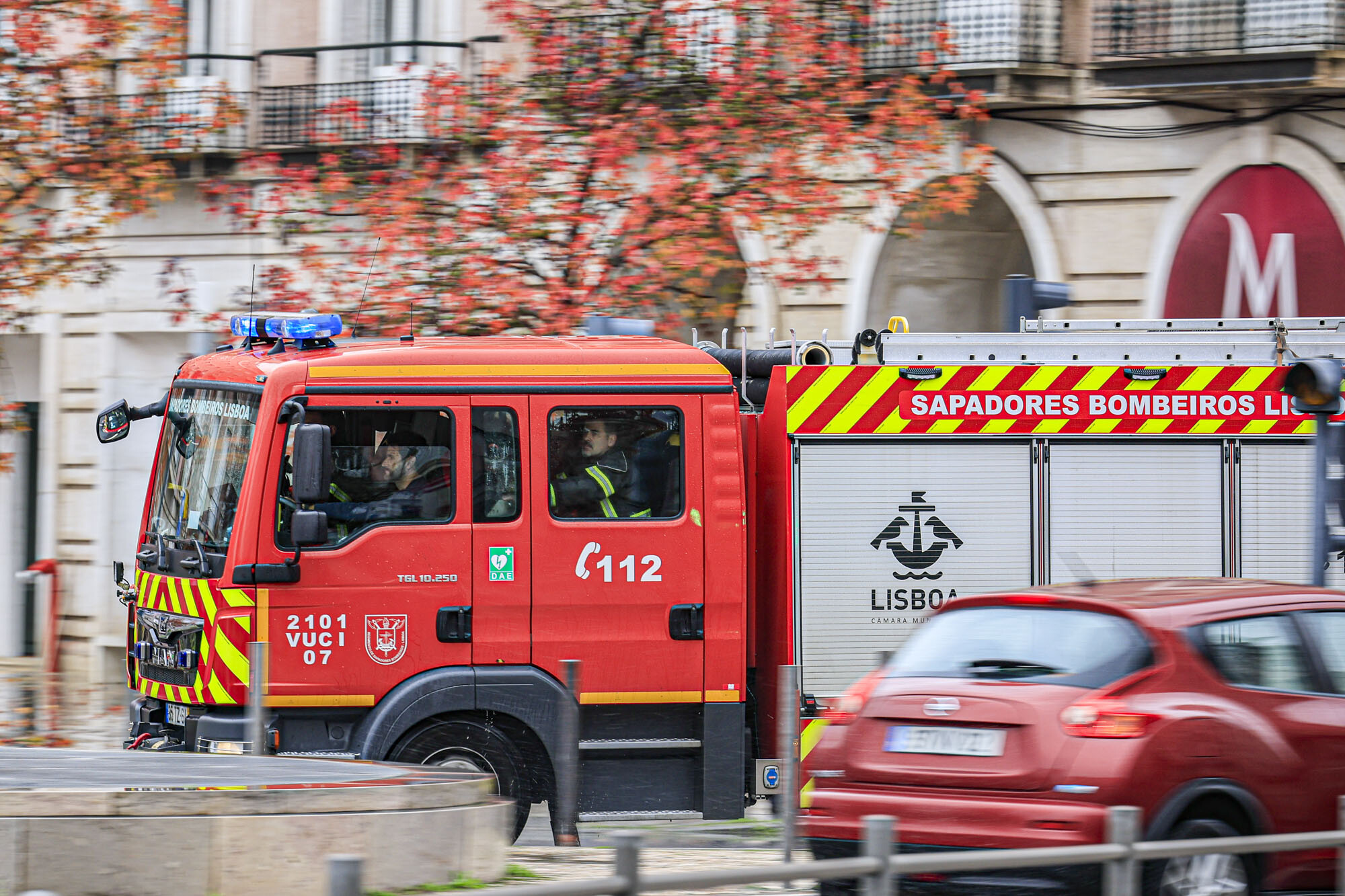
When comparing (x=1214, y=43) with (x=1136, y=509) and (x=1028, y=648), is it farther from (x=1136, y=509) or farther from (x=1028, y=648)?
(x=1028, y=648)

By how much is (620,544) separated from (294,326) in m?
2.11

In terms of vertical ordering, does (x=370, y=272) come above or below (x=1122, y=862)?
above

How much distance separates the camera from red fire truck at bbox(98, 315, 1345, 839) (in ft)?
28.5

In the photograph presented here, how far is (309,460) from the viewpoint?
8.47m

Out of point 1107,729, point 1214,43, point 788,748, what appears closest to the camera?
point 1107,729

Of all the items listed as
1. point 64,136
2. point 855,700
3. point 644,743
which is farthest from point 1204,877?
point 64,136

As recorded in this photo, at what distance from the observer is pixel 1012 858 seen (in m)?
4.69

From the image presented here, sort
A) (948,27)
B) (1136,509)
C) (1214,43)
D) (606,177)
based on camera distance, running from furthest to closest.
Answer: (948,27), (1214,43), (606,177), (1136,509)

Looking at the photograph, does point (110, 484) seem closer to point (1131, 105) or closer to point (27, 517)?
point (27, 517)

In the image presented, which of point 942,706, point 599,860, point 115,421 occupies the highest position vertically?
point 115,421

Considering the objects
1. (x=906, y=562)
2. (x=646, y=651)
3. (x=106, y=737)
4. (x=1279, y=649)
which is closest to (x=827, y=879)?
(x=1279, y=649)

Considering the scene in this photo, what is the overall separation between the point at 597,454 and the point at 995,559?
233 centimetres

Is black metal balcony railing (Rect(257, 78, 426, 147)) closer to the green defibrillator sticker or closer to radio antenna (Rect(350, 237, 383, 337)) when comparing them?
radio antenna (Rect(350, 237, 383, 337))

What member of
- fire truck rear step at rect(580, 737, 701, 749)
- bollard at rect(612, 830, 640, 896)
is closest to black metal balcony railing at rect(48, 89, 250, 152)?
fire truck rear step at rect(580, 737, 701, 749)
